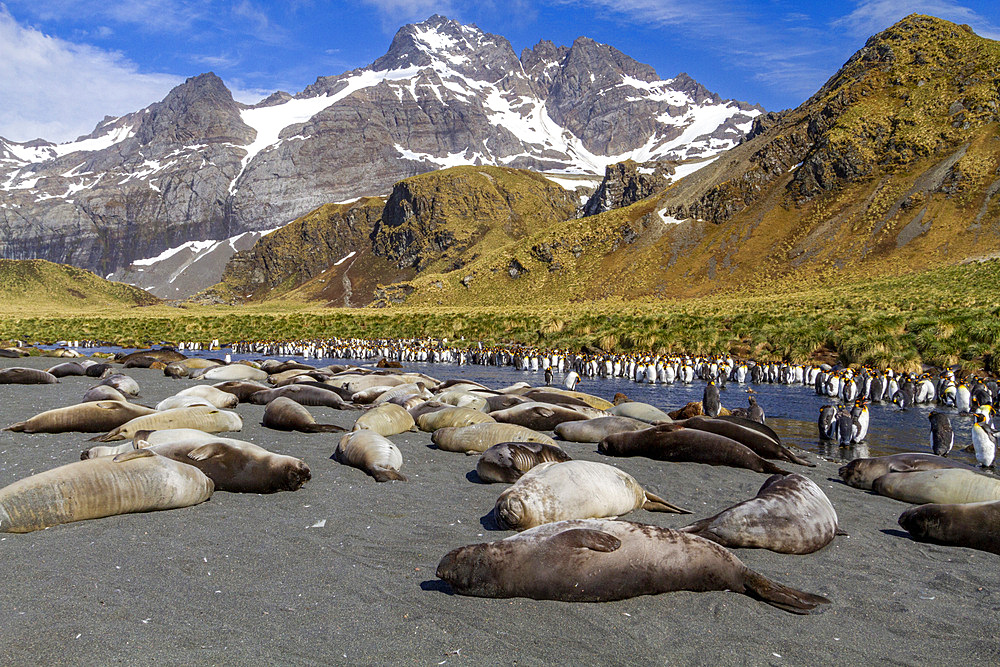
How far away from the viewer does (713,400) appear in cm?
1452

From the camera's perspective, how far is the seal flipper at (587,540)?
454cm

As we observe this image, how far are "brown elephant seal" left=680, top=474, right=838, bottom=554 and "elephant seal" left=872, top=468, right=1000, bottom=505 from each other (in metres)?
2.28

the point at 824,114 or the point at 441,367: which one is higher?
the point at 824,114

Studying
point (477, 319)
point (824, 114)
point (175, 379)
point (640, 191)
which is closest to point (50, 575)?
point (175, 379)

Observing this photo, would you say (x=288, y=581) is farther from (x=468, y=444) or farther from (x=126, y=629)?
(x=468, y=444)

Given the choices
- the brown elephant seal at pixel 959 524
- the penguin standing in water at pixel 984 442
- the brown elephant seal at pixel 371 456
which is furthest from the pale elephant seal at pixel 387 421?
the penguin standing in water at pixel 984 442

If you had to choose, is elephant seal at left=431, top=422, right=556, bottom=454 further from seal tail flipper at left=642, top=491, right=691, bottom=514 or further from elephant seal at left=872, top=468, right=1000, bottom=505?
elephant seal at left=872, top=468, right=1000, bottom=505

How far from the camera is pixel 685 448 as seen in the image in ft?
30.7

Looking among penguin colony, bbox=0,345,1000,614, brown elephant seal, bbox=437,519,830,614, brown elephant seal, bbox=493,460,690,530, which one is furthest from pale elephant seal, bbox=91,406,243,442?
brown elephant seal, bbox=437,519,830,614

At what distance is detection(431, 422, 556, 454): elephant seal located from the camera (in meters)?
9.76

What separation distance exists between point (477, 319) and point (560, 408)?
42991 millimetres

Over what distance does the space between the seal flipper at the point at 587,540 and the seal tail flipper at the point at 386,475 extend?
3.80 m

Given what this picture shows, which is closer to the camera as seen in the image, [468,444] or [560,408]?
[468,444]

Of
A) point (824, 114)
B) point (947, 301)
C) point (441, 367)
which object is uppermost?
point (824, 114)
